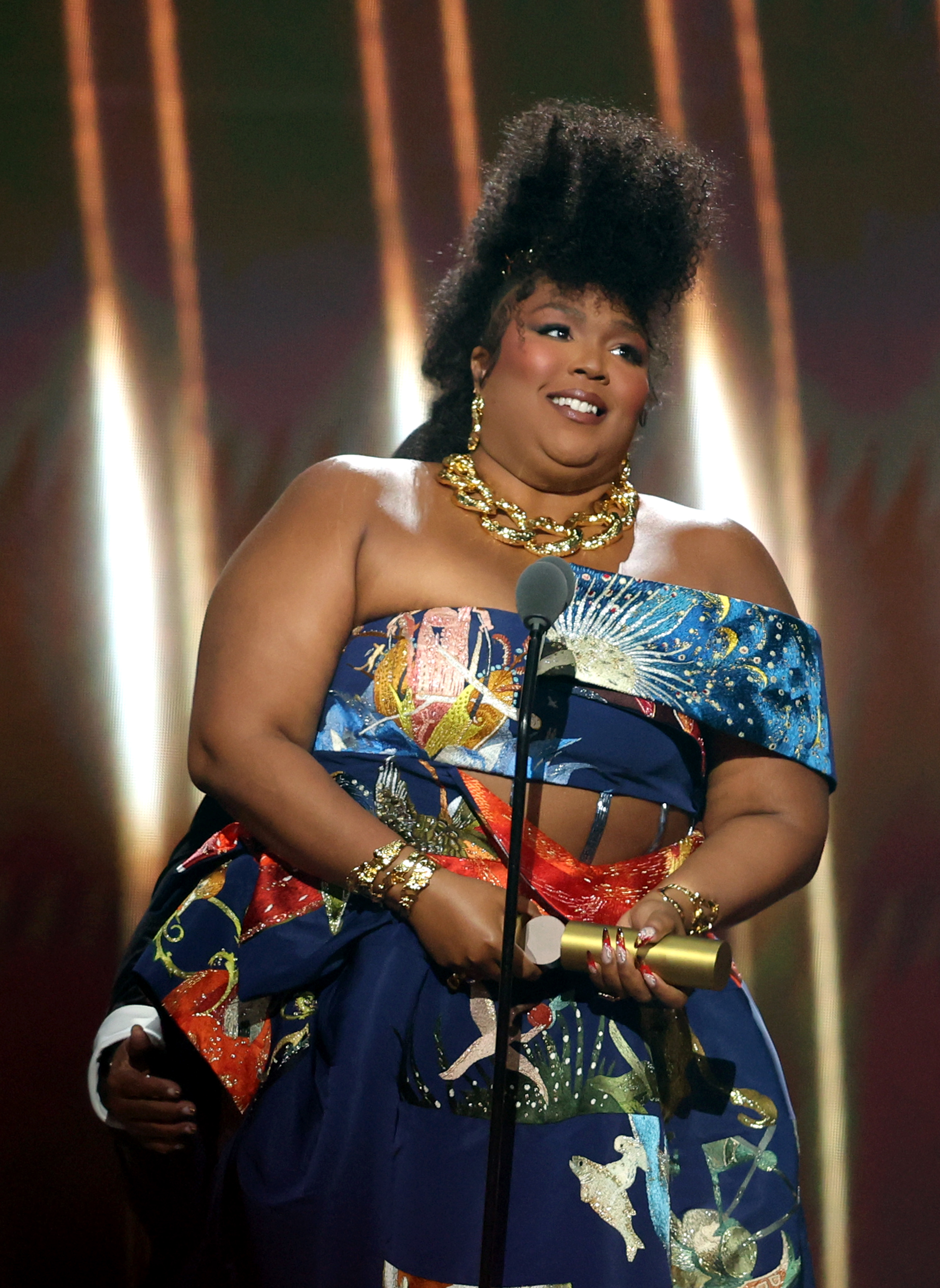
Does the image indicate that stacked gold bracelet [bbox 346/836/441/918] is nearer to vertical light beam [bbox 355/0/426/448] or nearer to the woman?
the woman

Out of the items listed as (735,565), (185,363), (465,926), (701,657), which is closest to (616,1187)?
(465,926)

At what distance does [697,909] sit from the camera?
1.33m

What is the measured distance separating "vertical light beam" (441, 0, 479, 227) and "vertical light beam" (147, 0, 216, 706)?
1.47ft

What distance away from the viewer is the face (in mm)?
1607

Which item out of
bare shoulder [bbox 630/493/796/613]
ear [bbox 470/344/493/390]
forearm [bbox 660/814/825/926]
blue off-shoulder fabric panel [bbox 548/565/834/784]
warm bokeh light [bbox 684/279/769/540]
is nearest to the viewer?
forearm [bbox 660/814/825/926]

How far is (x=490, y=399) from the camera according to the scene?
65.9 inches

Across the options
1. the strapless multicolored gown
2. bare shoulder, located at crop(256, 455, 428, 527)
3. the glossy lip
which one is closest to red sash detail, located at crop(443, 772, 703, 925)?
the strapless multicolored gown


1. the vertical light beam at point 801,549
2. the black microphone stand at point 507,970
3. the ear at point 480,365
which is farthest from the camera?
the vertical light beam at point 801,549

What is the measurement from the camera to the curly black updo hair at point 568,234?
1.68 meters

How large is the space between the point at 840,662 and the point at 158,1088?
1279 millimetres

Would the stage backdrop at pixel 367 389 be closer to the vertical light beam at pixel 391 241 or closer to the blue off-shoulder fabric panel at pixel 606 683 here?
the vertical light beam at pixel 391 241

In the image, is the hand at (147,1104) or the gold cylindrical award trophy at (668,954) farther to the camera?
the hand at (147,1104)

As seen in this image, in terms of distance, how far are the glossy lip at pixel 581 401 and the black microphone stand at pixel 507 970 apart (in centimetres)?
48

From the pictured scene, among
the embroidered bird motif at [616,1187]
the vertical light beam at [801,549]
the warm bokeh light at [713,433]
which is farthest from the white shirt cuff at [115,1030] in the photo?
the warm bokeh light at [713,433]
